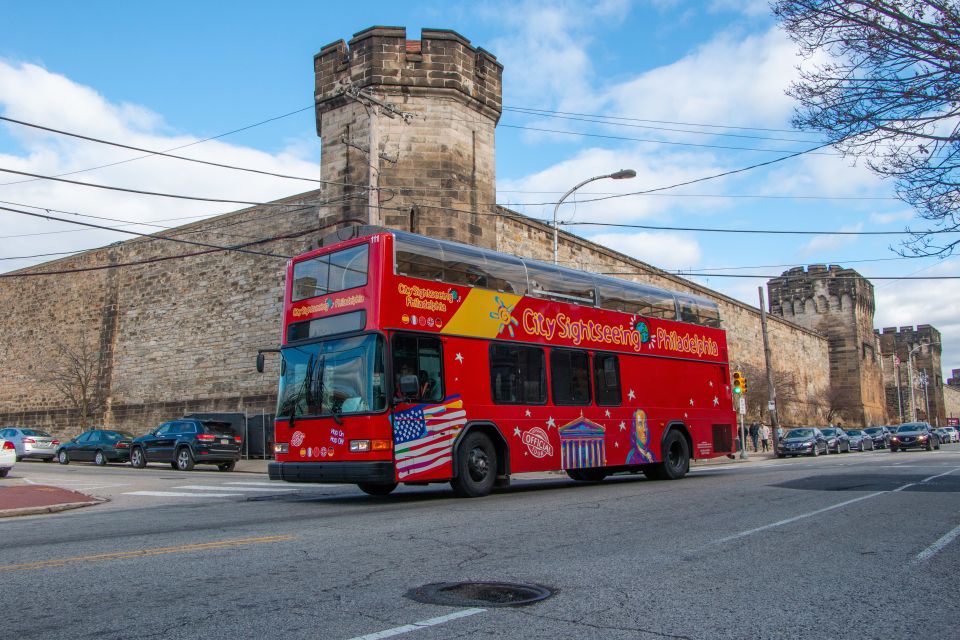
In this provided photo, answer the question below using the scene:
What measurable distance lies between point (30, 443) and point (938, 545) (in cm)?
3143

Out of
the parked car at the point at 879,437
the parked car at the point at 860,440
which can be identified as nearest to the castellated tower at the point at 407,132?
the parked car at the point at 860,440

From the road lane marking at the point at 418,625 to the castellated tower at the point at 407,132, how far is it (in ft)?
65.4

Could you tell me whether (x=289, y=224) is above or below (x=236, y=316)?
above

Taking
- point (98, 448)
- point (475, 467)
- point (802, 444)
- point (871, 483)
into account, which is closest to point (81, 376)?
point (98, 448)

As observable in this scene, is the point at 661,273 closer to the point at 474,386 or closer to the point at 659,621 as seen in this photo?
the point at 474,386

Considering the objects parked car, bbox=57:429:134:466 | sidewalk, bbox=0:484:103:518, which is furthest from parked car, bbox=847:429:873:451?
sidewalk, bbox=0:484:103:518

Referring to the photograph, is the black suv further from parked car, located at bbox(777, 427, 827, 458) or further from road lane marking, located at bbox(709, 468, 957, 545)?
parked car, located at bbox(777, 427, 827, 458)

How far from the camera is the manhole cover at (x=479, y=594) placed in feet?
16.2

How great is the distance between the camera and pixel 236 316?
1238 inches

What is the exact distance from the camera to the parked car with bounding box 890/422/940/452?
123 feet

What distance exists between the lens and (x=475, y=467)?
12.4 meters

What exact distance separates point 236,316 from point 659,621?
29.1 meters

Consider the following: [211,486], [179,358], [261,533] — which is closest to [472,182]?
[211,486]

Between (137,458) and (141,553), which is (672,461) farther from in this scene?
(137,458)
